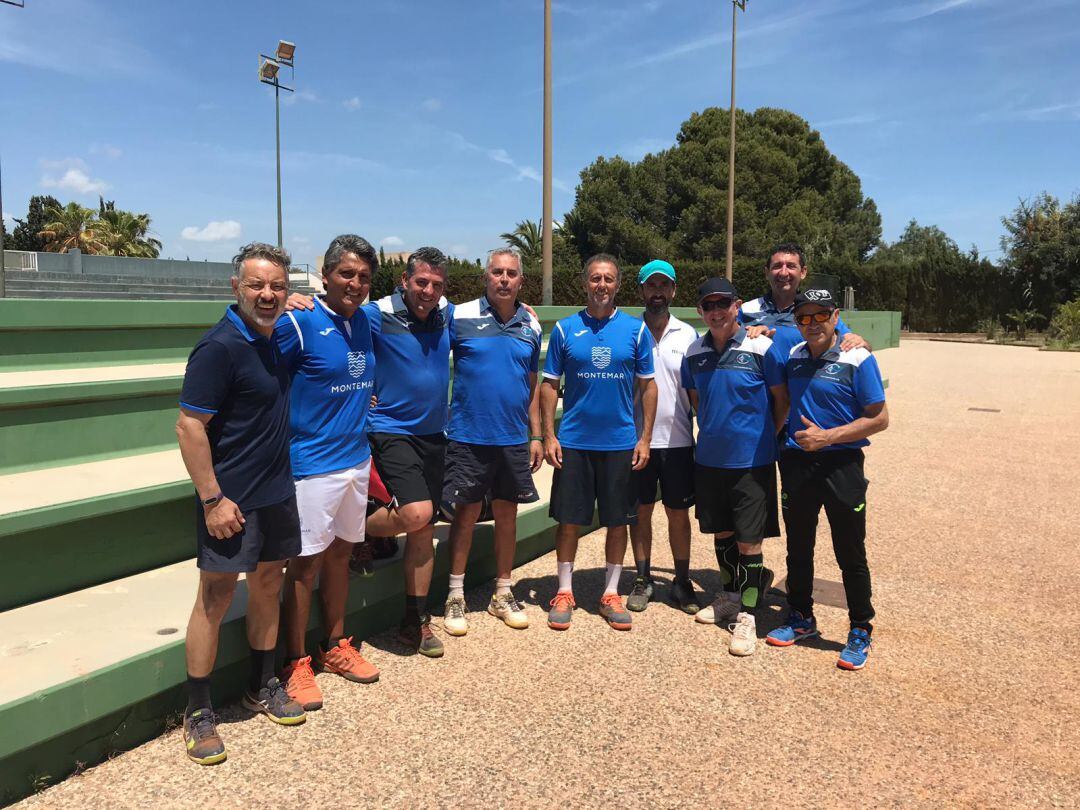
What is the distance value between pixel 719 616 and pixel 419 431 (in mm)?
1916

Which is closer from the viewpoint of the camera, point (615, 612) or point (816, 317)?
point (816, 317)

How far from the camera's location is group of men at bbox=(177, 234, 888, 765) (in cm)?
271

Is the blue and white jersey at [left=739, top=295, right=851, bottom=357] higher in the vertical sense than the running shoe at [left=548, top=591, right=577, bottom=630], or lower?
higher

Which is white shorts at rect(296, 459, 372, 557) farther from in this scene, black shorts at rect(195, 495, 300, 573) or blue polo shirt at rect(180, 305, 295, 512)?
blue polo shirt at rect(180, 305, 295, 512)

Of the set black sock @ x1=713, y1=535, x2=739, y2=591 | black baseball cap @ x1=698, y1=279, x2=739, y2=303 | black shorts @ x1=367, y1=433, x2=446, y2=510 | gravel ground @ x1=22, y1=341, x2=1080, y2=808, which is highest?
black baseball cap @ x1=698, y1=279, x2=739, y2=303

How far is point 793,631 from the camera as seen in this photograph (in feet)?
13.0

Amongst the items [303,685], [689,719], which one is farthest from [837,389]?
[303,685]

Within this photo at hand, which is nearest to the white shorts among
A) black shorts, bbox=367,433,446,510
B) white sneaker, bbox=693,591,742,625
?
black shorts, bbox=367,433,446,510

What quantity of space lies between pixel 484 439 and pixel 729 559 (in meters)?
1.47

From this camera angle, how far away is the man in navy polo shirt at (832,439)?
3459mm

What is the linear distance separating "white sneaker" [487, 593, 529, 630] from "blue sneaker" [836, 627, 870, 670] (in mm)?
1574

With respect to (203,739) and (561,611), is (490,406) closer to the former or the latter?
(561,611)

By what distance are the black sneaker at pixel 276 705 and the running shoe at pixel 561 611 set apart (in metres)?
1.42

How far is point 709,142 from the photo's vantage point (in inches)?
1563
